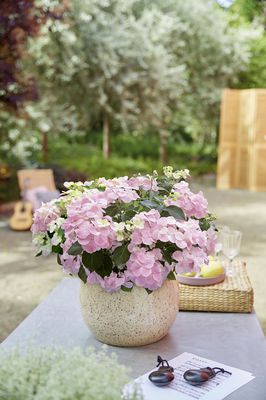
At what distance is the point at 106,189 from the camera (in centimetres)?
225

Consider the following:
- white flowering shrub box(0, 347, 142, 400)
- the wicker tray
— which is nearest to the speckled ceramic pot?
the wicker tray

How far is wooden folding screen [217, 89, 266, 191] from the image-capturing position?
35.9 feet

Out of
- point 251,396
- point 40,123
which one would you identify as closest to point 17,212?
point 40,123

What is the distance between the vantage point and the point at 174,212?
2.22 metres

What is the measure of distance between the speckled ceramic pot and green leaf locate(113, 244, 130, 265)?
0.16 meters

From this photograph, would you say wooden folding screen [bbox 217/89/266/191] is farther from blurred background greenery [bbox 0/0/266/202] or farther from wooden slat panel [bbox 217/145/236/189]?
blurred background greenery [bbox 0/0/266/202]

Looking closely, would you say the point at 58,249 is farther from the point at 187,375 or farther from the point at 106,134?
the point at 106,134

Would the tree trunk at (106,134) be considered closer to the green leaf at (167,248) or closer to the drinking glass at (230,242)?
the drinking glass at (230,242)

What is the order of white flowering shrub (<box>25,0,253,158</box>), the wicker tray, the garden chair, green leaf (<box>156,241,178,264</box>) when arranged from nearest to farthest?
green leaf (<box>156,241,178,264</box>)
the wicker tray
the garden chair
white flowering shrub (<box>25,0,253,158</box>)

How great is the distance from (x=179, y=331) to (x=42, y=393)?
132 cm

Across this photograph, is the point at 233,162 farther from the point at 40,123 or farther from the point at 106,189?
the point at 106,189

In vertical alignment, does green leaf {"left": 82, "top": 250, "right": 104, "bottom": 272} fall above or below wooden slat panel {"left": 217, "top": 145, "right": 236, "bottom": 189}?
above

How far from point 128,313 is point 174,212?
16.8 inches

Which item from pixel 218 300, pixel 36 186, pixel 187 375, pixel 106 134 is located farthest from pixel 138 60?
pixel 187 375
